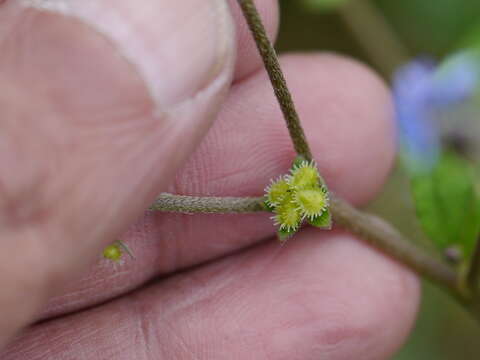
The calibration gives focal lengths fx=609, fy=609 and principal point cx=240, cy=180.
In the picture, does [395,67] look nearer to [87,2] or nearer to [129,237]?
[129,237]

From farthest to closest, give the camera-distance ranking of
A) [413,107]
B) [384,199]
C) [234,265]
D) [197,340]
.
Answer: [384,199], [413,107], [234,265], [197,340]

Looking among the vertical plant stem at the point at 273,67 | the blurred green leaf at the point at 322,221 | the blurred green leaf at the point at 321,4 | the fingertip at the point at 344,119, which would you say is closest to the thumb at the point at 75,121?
the vertical plant stem at the point at 273,67

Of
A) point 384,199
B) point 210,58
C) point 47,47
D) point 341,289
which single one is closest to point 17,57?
point 47,47

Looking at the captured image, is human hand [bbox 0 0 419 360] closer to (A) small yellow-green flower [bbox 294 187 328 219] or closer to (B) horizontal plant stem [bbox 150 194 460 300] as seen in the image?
(B) horizontal plant stem [bbox 150 194 460 300]

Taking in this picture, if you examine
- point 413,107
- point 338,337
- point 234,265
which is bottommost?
point 338,337

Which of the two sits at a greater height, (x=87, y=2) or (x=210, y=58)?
(x=87, y=2)

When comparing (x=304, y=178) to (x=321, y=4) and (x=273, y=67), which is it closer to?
(x=273, y=67)
